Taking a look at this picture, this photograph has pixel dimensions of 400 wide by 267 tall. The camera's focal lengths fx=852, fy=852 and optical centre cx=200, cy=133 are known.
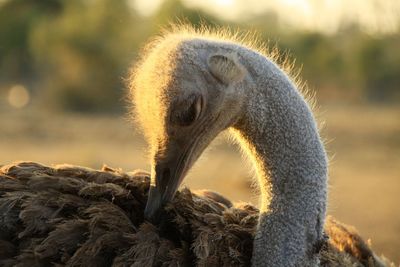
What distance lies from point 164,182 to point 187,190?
0.89ft

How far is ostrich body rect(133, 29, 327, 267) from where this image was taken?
3.30 metres

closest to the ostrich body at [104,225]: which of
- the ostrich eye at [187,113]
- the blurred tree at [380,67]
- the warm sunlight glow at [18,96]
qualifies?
the ostrich eye at [187,113]

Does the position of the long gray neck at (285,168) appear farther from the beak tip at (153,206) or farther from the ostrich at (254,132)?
the beak tip at (153,206)

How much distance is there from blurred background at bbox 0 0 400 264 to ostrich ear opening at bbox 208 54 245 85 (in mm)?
391

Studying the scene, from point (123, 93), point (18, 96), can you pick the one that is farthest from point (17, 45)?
point (123, 93)

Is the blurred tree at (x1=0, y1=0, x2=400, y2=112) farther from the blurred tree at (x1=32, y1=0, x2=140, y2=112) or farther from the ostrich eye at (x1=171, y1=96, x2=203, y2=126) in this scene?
the ostrich eye at (x1=171, y1=96, x2=203, y2=126)

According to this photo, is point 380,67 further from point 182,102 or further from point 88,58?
point 182,102

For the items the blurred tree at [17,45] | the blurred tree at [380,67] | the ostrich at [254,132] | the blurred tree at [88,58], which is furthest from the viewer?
the blurred tree at [17,45]

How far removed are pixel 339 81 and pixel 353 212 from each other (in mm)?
20493

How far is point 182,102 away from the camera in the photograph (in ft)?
10.6

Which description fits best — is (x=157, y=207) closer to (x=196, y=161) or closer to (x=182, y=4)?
(x=196, y=161)

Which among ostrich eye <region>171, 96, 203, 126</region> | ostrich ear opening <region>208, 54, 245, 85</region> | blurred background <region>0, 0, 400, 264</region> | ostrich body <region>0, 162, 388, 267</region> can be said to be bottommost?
ostrich body <region>0, 162, 388, 267</region>

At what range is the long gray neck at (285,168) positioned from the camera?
3.42 m

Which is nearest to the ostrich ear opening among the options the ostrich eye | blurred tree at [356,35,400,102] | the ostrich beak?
the ostrich eye
